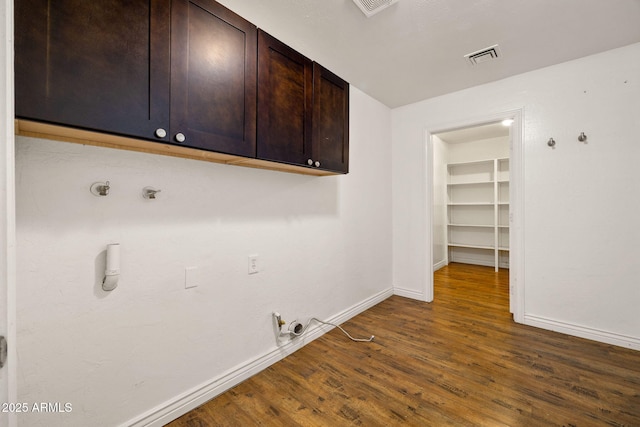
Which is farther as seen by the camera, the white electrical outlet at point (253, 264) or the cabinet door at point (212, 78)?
the white electrical outlet at point (253, 264)

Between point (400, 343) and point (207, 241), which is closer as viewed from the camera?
point (207, 241)

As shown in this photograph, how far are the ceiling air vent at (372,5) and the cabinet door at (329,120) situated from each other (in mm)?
457

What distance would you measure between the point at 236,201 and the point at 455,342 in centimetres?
219

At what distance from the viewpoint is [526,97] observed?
2.64m

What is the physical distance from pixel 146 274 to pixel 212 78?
3.59 feet

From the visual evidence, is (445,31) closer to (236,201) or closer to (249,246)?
(236,201)

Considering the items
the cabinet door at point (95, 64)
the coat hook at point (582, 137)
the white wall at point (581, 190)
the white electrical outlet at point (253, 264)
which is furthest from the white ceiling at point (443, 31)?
the white electrical outlet at point (253, 264)

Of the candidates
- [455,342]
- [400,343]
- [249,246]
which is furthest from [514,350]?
[249,246]

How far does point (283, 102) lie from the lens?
1737mm

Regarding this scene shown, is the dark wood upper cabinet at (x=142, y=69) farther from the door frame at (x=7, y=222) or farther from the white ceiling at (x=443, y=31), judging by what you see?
the white ceiling at (x=443, y=31)

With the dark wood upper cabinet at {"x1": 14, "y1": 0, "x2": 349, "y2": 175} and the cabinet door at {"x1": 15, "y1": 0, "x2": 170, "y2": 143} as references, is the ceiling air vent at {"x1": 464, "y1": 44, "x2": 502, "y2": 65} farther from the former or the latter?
the cabinet door at {"x1": 15, "y1": 0, "x2": 170, "y2": 143}

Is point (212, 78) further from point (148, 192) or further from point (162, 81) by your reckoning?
point (148, 192)

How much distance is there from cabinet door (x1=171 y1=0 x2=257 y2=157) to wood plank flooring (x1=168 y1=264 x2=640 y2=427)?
5.02 feet

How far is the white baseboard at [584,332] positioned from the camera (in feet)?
7.23
